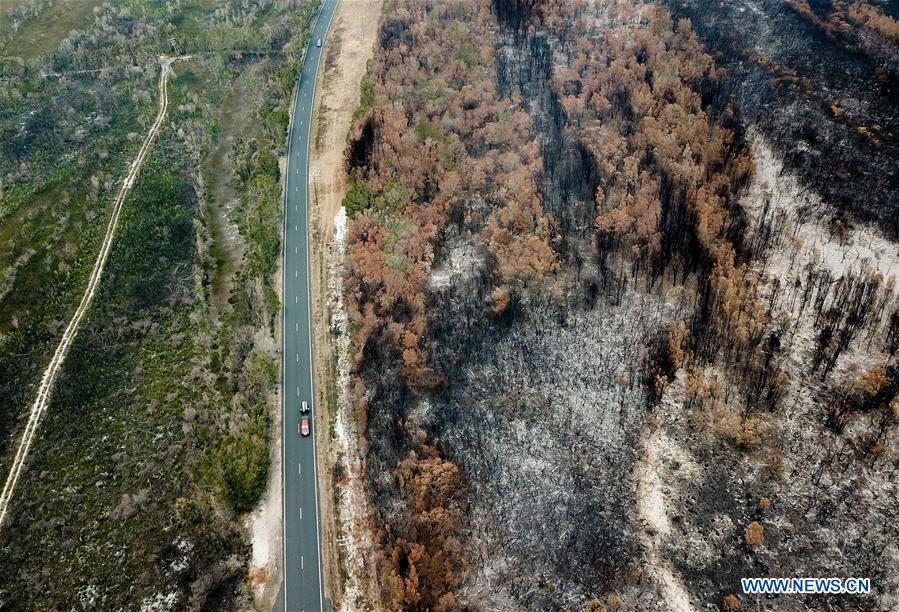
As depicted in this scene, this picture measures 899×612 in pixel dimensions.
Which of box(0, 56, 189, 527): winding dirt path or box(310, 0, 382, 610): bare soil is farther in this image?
box(0, 56, 189, 527): winding dirt path

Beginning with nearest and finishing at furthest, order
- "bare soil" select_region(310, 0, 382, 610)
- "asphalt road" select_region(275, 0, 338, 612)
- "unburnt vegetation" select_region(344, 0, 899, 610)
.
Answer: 1. "unburnt vegetation" select_region(344, 0, 899, 610)
2. "asphalt road" select_region(275, 0, 338, 612)
3. "bare soil" select_region(310, 0, 382, 610)

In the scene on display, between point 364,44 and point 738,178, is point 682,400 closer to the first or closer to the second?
point 738,178

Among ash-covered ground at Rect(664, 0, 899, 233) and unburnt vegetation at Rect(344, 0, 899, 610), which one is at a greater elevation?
ash-covered ground at Rect(664, 0, 899, 233)

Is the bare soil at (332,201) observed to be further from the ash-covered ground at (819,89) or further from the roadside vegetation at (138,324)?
the ash-covered ground at (819,89)

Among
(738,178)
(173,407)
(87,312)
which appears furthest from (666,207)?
(87,312)

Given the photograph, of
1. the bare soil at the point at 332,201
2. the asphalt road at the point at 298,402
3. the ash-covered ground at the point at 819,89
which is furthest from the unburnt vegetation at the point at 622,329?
the asphalt road at the point at 298,402

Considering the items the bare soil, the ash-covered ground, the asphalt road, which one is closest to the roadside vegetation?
the asphalt road

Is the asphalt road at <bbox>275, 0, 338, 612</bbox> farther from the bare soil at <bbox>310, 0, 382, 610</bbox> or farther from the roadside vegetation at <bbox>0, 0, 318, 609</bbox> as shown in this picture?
the roadside vegetation at <bbox>0, 0, 318, 609</bbox>
